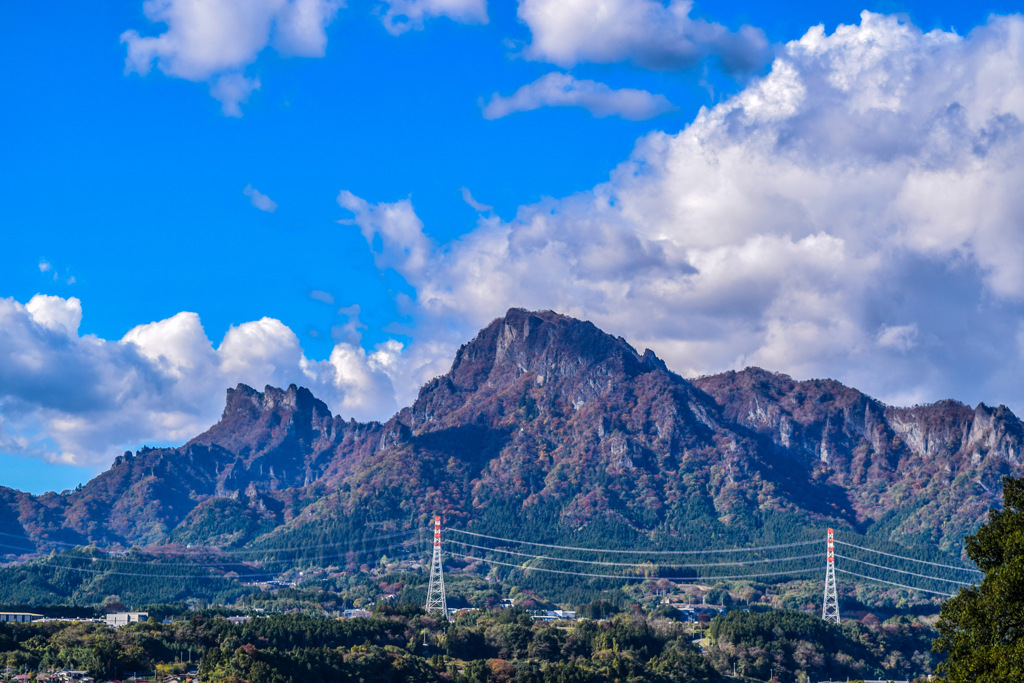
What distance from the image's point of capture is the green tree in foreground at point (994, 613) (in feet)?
236

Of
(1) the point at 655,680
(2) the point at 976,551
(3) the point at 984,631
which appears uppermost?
(2) the point at 976,551

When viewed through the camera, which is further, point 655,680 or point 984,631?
point 655,680

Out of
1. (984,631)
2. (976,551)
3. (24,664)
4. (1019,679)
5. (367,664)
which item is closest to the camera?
(1019,679)

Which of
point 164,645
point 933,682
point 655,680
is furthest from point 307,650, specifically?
point 933,682

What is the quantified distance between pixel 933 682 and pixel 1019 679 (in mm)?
11472

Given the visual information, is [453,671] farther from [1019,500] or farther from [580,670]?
[1019,500]

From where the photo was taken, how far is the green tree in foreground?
236ft

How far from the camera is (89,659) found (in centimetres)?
16825

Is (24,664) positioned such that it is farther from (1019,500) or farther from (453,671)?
(1019,500)

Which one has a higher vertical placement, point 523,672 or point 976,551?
point 976,551

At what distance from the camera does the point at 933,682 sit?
3147 inches

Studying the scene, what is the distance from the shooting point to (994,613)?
247 ft

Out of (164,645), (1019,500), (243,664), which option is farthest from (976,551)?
(164,645)

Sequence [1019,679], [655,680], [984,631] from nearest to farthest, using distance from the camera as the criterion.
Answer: [1019,679] < [984,631] < [655,680]
